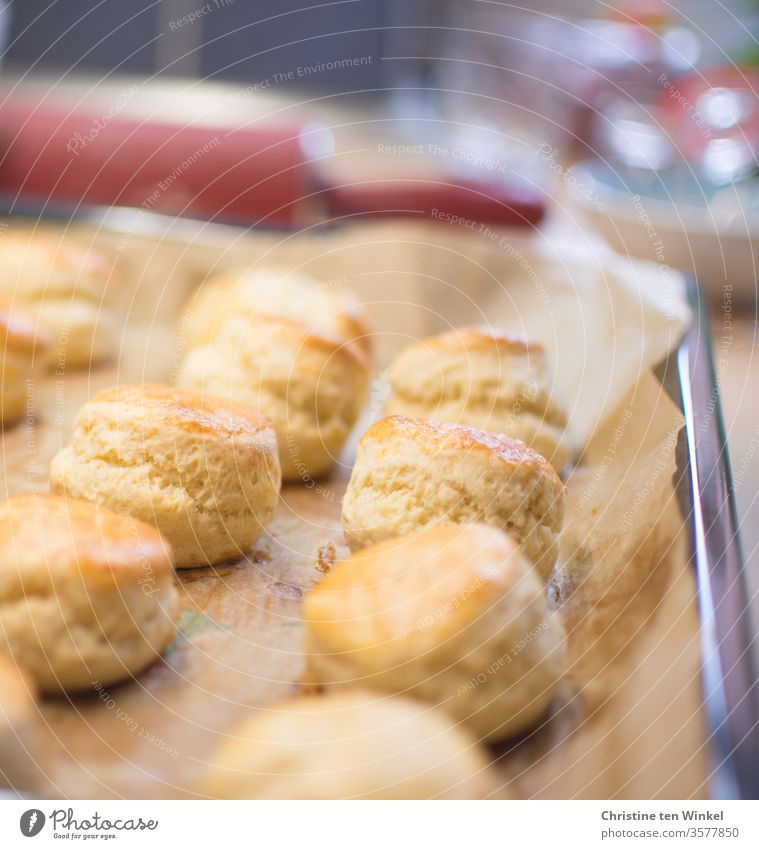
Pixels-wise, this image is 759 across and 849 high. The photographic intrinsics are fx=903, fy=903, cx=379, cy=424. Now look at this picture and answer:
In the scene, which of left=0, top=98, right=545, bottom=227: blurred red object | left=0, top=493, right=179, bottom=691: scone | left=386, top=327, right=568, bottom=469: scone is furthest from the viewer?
left=0, top=98, right=545, bottom=227: blurred red object

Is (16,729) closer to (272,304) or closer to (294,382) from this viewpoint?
(294,382)

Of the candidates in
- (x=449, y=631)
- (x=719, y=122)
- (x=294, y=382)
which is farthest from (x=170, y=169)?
(x=449, y=631)

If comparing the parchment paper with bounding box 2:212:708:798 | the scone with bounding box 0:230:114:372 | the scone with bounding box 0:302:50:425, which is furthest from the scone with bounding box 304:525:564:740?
the scone with bounding box 0:230:114:372

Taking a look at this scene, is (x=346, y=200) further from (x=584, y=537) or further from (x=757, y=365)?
(x=584, y=537)
